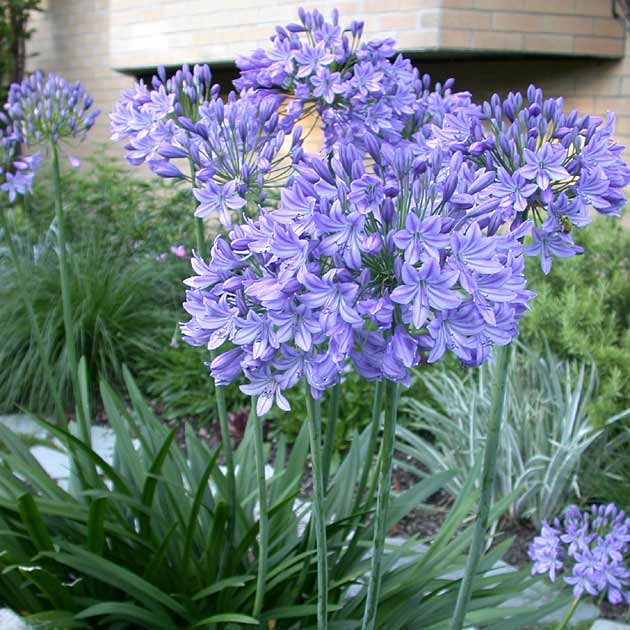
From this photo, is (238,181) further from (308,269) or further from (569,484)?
(569,484)

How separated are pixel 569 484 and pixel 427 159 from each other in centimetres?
252

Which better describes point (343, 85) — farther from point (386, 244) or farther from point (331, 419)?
point (386, 244)

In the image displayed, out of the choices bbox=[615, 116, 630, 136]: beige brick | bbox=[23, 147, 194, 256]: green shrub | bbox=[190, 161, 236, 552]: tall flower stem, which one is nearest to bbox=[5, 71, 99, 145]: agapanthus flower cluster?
bbox=[190, 161, 236, 552]: tall flower stem

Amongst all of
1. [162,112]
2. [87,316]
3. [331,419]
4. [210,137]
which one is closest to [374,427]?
[331,419]

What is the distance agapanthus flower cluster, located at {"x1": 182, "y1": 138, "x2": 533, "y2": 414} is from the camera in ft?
4.09

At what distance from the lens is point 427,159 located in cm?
143

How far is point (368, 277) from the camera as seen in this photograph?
4.21 ft

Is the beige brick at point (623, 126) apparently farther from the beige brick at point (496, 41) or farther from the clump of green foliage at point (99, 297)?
the clump of green foliage at point (99, 297)

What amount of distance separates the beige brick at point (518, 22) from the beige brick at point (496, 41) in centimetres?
4

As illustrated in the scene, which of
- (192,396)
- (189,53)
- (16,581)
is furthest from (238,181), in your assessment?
(189,53)

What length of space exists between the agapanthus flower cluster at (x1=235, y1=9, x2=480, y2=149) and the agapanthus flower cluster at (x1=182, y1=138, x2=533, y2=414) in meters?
0.81

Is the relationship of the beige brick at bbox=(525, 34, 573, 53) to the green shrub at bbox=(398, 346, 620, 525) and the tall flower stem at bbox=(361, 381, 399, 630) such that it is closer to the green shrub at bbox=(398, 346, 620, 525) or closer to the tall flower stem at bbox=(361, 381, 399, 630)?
the green shrub at bbox=(398, 346, 620, 525)

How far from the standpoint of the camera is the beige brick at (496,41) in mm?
5359

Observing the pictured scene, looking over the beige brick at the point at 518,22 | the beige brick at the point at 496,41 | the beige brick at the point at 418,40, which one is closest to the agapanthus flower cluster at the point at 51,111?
the beige brick at the point at 418,40
